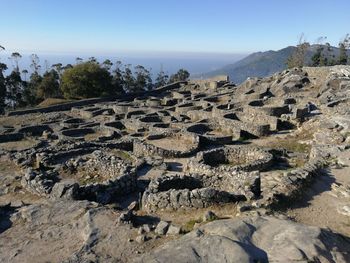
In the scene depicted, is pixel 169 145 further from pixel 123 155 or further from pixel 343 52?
pixel 343 52

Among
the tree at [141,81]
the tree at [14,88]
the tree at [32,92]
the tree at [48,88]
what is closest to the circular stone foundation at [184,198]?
the tree at [48,88]

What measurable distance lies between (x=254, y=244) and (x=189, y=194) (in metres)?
3.85

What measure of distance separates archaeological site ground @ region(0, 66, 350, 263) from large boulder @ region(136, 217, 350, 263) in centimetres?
3

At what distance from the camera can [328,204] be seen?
1287cm

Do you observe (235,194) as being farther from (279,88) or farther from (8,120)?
(8,120)

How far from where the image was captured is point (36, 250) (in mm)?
10258

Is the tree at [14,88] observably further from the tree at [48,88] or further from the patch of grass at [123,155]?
the patch of grass at [123,155]

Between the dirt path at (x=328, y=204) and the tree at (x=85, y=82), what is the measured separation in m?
46.9

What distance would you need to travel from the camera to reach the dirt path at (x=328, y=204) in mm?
11559

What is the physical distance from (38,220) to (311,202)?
29.2 ft

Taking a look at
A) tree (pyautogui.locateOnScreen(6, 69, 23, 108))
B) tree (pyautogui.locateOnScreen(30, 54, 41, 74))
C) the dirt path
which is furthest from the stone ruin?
tree (pyautogui.locateOnScreen(30, 54, 41, 74))

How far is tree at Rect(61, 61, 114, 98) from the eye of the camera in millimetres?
56750

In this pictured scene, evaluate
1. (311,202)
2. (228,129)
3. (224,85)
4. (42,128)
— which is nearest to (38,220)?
(311,202)

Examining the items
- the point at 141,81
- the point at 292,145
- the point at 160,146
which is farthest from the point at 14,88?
the point at 292,145
